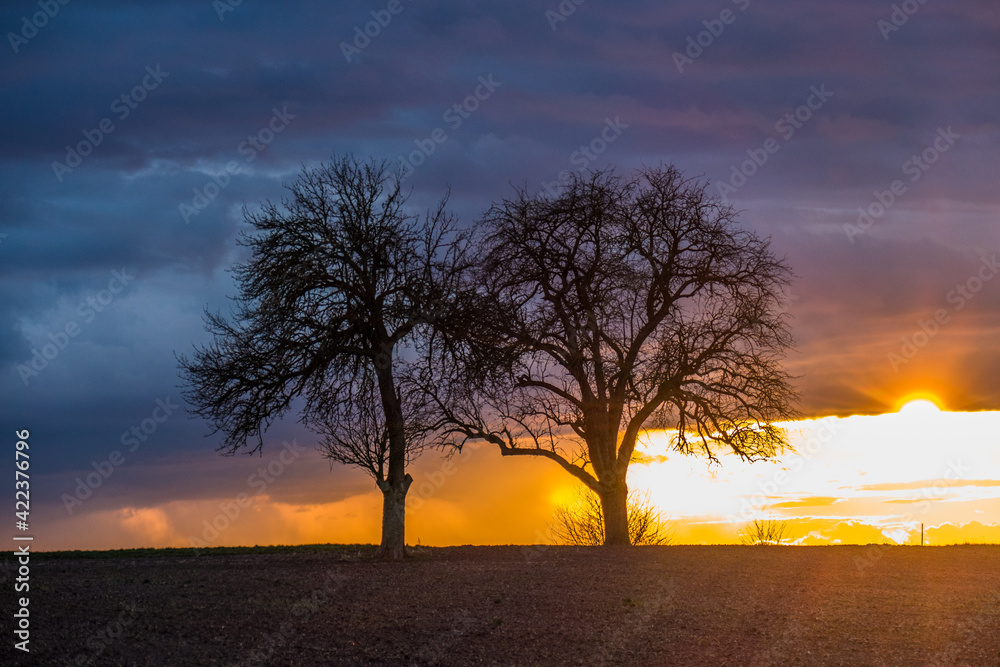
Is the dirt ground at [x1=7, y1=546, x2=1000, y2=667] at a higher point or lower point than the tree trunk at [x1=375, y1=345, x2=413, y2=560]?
lower

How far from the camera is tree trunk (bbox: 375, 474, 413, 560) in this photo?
21.2 m

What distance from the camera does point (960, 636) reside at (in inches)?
536

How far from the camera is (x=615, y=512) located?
26234mm

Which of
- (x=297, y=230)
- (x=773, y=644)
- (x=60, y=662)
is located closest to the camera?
(x=60, y=662)

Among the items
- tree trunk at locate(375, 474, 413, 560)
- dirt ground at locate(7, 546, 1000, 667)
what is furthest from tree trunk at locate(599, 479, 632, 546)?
tree trunk at locate(375, 474, 413, 560)

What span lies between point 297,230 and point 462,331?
475 centimetres

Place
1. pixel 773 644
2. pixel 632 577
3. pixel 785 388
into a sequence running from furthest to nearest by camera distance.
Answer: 1. pixel 785 388
2. pixel 632 577
3. pixel 773 644

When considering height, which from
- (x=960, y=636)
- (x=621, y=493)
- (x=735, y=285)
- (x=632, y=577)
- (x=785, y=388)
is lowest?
(x=960, y=636)

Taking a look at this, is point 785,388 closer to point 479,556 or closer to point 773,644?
point 479,556

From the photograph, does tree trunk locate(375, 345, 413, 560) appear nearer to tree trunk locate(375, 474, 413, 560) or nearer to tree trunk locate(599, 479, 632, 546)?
tree trunk locate(375, 474, 413, 560)

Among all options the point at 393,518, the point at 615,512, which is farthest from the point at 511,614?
the point at 615,512

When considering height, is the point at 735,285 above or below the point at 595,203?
below

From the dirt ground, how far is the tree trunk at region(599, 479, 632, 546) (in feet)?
22.4

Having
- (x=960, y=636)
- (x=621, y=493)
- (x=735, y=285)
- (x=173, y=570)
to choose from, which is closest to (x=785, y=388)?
(x=735, y=285)
